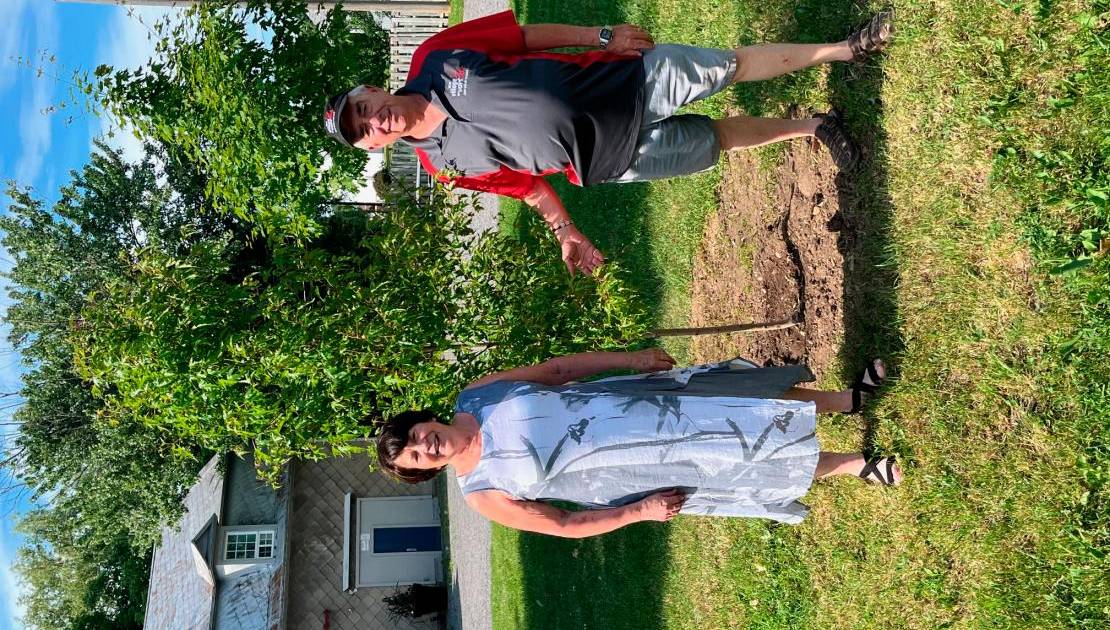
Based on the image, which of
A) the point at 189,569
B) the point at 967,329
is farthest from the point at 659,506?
the point at 189,569

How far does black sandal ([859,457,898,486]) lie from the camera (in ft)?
16.6

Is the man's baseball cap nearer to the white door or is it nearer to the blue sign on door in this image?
the white door

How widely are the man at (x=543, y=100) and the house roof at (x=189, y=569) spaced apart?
1438 centimetres

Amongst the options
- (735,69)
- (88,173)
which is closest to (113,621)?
(88,173)

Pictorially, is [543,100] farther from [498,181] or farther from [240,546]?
[240,546]

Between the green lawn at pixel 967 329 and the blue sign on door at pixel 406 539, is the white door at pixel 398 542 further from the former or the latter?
the green lawn at pixel 967 329

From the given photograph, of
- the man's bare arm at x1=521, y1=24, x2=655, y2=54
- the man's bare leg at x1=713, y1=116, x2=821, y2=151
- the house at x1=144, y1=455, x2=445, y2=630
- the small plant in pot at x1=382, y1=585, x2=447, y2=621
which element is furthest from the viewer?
the small plant in pot at x1=382, y1=585, x2=447, y2=621

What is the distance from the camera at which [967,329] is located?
4582 millimetres

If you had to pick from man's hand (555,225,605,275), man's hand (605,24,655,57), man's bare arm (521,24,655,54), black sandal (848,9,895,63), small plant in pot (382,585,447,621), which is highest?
black sandal (848,9,895,63)

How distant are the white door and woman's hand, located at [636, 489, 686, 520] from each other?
13.8 meters

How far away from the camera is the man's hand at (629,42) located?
4285 mm

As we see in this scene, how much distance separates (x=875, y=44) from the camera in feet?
16.8

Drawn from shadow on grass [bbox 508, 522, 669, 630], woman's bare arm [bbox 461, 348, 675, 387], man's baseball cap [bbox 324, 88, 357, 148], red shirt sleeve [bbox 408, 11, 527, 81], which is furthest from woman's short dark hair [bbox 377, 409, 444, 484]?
shadow on grass [bbox 508, 522, 669, 630]

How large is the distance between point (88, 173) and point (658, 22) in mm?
11275
